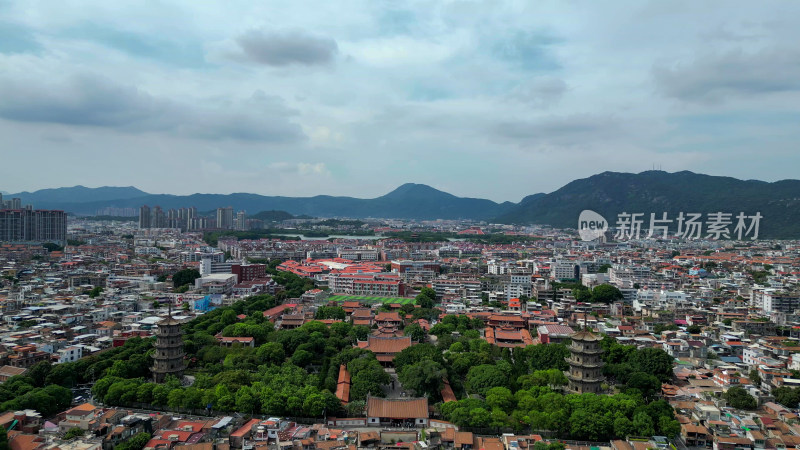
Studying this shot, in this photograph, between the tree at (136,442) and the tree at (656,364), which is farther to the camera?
the tree at (656,364)

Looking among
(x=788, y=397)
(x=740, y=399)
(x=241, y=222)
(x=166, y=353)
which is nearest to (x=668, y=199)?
(x=241, y=222)

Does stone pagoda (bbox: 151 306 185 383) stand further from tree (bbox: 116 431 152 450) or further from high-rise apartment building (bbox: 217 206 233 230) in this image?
high-rise apartment building (bbox: 217 206 233 230)

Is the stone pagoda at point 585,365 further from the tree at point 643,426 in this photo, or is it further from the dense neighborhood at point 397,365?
the tree at point 643,426

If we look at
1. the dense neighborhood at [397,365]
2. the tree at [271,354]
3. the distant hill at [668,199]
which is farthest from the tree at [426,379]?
the distant hill at [668,199]

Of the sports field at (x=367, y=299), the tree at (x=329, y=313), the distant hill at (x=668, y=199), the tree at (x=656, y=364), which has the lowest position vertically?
the sports field at (x=367, y=299)

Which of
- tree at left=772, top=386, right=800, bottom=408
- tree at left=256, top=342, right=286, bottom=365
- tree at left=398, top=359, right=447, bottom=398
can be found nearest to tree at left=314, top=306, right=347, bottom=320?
tree at left=256, top=342, right=286, bottom=365

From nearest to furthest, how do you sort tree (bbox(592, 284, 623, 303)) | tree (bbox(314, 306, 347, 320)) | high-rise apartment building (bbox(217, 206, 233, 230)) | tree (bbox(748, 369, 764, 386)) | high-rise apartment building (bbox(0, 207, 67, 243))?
tree (bbox(748, 369, 764, 386)), tree (bbox(314, 306, 347, 320)), tree (bbox(592, 284, 623, 303)), high-rise apartment building (bbox(0, 207, 67, 243)), high-rise apartment building (bbox(217, 206, 233, 230))

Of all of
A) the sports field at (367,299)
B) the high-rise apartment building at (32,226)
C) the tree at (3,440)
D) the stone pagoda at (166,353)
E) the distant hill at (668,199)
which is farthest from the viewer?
the distant hill at (668,199)

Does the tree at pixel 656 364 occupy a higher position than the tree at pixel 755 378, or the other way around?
the tree at pixel 656 364

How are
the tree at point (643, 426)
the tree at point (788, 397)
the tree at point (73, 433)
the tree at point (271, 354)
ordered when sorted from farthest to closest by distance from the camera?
the tree at point (271, 354)
the tree at point (788, 397)
the tree at point (643, 426)
the tree at point (73, 433)
